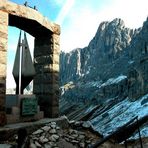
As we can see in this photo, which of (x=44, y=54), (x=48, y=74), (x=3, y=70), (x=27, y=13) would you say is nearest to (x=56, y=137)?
(x=3, y=70)

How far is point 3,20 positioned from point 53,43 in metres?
2.46

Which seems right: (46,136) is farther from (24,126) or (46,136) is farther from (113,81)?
(113,81)

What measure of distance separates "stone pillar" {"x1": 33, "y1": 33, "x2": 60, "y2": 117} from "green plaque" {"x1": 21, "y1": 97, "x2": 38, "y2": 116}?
111 centimetres

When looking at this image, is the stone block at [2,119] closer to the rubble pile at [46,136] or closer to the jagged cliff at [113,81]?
the rubble pile at [46,136]

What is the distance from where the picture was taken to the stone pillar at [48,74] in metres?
11.2

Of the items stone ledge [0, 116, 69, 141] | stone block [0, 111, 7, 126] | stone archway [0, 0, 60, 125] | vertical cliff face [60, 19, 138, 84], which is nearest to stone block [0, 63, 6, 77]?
stone block [0, 111, 7, 126]

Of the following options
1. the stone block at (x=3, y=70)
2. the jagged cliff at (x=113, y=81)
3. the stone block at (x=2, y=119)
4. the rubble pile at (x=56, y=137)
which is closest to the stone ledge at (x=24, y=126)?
the stone block at (x=2, y=119)

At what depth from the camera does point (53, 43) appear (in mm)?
11211

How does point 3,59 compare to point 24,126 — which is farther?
point 3,59

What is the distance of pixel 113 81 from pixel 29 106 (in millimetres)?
127825

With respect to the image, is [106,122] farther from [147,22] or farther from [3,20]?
[147,22]

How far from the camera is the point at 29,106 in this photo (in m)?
9.95

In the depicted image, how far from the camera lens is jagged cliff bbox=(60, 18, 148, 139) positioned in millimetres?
85125

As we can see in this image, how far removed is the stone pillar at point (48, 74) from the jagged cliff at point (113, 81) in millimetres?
51141
